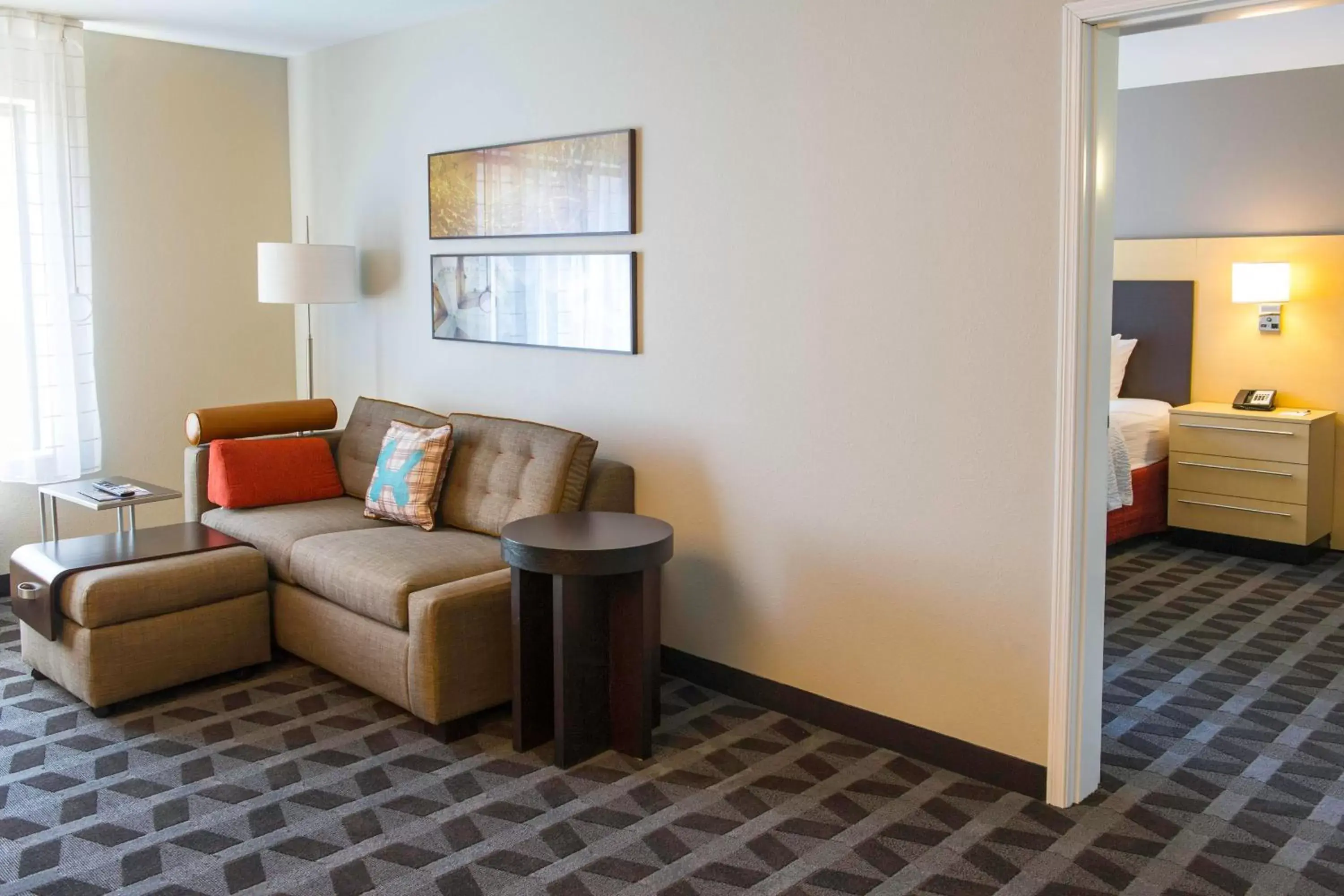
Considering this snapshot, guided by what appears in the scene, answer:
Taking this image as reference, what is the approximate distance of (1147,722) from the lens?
3.61m

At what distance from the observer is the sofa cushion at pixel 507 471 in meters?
3.87

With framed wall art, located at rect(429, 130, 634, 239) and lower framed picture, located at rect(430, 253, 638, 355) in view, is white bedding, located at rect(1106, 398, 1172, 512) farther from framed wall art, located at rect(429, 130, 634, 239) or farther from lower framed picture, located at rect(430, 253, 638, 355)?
framed wall art, located at rect(429, 130, 634, 239)

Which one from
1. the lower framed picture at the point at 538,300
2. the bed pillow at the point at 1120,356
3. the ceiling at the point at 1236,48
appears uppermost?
the ceiling at the point at 1236,48

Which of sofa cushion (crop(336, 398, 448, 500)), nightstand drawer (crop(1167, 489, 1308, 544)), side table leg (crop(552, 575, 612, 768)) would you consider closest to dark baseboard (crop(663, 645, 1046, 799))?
side table leg (crop(552, 575, 612, 768))

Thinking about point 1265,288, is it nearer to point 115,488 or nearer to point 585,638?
point 585,638

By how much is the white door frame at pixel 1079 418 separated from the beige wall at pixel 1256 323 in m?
3.53

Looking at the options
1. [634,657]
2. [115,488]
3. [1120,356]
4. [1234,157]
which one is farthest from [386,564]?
[1234,157]

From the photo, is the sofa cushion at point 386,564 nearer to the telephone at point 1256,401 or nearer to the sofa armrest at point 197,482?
the sofa armrest at point 197,482

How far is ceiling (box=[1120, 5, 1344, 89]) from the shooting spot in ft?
16.1

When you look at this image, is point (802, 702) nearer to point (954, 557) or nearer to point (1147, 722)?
point (954, 557)

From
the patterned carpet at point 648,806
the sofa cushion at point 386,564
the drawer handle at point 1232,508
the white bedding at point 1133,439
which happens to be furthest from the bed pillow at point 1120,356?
the sofa cushion at point 386,564

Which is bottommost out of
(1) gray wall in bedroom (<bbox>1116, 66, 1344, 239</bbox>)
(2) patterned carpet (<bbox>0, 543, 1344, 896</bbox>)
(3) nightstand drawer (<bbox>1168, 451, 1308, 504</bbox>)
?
(2) patterned carpet (<bbox>0, 543, 1344, 896</bbox>)

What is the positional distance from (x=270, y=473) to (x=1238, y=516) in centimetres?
463

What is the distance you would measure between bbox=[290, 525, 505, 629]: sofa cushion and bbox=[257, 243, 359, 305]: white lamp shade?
138 cm
